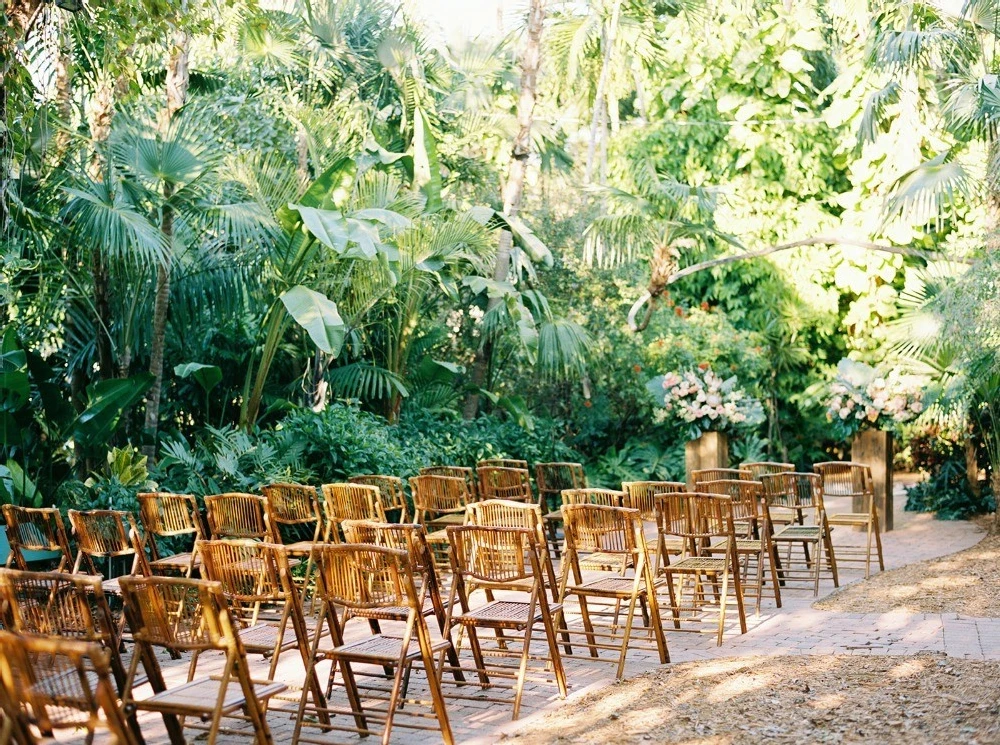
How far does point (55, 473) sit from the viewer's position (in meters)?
10.0

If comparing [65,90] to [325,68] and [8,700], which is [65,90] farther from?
[8,700]

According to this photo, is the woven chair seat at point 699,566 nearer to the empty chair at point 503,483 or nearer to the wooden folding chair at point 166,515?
the empty chair at point 503,483

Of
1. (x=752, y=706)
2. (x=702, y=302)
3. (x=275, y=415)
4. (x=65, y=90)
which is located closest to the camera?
(x=752, y=706)

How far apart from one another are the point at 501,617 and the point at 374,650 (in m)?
0.79

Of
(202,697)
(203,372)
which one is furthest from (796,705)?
(203,372)

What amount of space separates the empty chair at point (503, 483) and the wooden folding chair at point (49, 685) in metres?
5.66

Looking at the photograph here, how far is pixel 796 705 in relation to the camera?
222 inches

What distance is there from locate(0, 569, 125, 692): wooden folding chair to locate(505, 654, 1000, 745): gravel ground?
6.50 ft

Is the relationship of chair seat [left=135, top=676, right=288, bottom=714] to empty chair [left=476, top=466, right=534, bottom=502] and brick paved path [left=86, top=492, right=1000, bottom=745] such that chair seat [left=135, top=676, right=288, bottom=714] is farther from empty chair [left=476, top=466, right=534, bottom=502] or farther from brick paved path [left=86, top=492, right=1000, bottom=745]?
empty chair [left=476, top=466, right=534, bottom=502]

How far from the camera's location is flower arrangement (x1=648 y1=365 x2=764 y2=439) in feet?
42.8

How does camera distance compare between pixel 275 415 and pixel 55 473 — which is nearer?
pixel 55 473

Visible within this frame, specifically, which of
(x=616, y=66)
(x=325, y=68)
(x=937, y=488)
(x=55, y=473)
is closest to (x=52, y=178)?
(x=55, y=473)

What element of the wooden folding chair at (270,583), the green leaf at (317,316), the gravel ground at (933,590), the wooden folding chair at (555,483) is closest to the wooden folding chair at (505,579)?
the wooden folding chair at (270,583)

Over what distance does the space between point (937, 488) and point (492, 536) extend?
9.91 m
